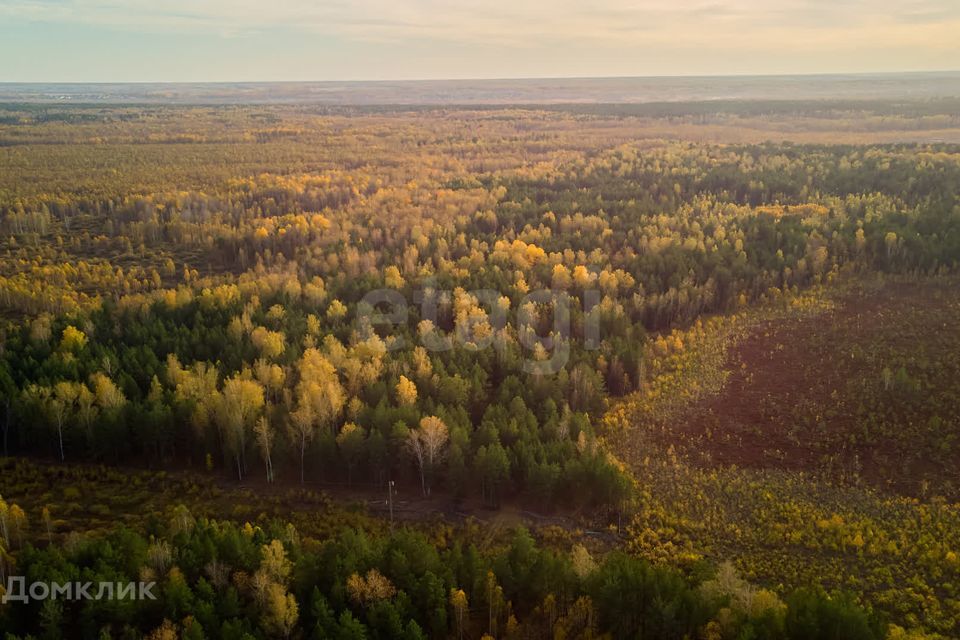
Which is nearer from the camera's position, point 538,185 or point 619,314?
point 619,314

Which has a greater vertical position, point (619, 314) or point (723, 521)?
point (619, 314)

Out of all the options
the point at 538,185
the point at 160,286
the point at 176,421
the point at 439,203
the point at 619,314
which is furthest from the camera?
the point at 538,185

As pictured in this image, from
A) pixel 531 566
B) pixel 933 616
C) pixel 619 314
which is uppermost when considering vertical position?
pixel 619 314

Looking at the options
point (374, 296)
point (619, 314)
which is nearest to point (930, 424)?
point (619, 314)

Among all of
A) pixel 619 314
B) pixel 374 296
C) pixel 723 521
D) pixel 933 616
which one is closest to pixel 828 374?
pixel 619 314

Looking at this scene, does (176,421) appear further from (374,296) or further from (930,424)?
(930,424)

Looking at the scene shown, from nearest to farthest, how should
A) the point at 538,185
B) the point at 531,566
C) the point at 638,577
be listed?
the point at 638,577 < the point at 531,566 < the point at 538,185
